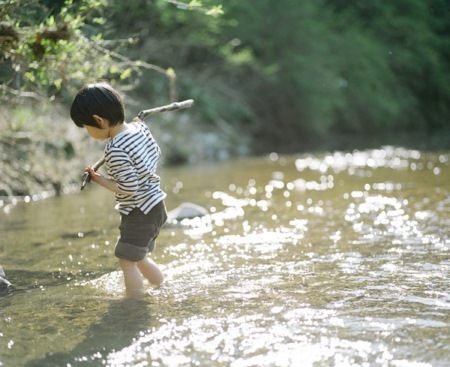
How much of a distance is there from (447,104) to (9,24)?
31.1 metres

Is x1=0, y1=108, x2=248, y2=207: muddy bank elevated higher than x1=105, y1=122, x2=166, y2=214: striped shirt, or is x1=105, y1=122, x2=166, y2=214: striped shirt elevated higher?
x1=105, y1=122, x2=166, y2=214: striped shirt

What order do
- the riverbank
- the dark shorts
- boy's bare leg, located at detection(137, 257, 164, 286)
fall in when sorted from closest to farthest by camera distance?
1. the dark shorts
2. boy's bare leg, located at detection(137, 257, 164, 286)
3. the riverbank

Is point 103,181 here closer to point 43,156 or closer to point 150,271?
point 150,271

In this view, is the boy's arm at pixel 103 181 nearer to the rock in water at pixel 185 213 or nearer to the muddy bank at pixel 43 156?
the rock in water at pixel 185 213

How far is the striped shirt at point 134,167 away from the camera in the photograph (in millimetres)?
3883

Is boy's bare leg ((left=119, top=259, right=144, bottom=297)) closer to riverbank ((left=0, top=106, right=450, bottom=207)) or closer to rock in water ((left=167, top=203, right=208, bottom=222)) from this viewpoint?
rock in water ((left=167, top=203, right=208, bottom=222))

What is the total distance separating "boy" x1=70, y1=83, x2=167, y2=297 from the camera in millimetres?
3832

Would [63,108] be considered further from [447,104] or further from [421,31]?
[447,104]

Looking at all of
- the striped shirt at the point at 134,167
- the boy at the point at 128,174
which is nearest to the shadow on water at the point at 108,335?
the boy at the point at 128,174

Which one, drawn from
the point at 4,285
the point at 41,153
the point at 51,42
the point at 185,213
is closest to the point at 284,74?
the point at 41,153

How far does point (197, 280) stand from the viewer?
4262mm

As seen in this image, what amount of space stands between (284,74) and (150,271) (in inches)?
800

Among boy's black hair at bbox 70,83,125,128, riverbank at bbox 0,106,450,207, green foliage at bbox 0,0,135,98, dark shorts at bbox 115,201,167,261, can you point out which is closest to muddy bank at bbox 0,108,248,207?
riverbank at bbox 0,106,450,207

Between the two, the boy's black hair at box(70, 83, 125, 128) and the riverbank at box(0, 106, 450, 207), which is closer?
the boy's black hair at box(70, 83, 125, 128)
